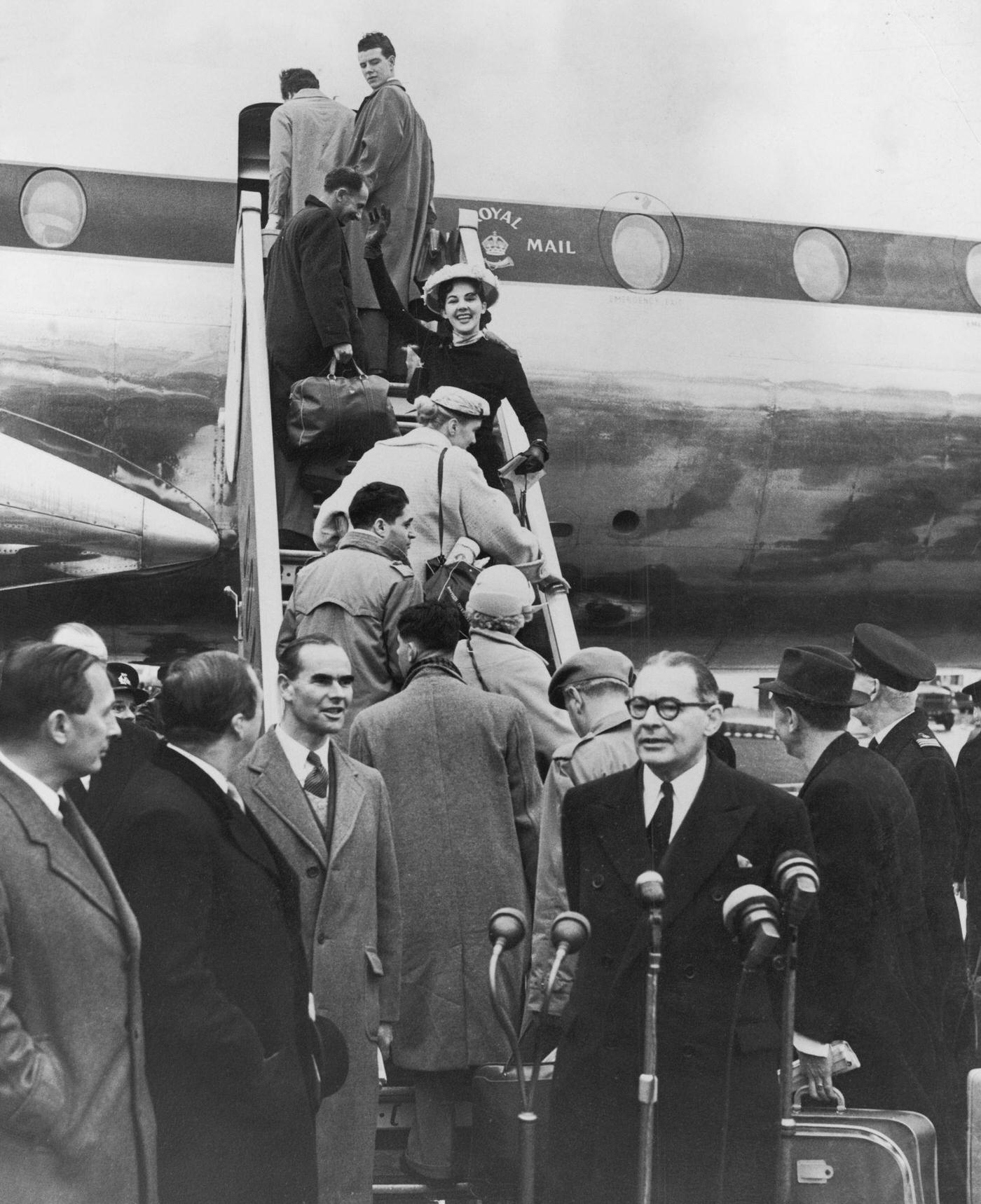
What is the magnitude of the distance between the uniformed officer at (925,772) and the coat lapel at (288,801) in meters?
1.83

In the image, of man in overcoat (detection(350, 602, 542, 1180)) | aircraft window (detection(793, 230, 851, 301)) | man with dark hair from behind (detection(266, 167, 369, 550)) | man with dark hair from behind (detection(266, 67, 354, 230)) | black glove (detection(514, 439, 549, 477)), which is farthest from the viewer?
aircraft window (detection(793, 230, 851, 301))

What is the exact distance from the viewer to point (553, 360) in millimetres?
9891

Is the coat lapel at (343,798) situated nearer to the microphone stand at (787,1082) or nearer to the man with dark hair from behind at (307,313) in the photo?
the microphone stand at (787,1082)

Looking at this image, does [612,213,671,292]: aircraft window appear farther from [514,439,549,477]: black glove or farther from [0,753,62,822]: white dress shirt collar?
[0,753,62,822]: white dress shirt collar

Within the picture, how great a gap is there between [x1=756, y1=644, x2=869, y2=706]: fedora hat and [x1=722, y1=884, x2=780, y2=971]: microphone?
3.67ft

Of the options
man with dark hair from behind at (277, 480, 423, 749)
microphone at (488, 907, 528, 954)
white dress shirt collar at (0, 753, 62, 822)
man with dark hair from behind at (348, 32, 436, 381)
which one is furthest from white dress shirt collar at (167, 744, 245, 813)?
man with dark hair from behind at (348, 32, 436, 381)

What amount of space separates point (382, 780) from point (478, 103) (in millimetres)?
7635

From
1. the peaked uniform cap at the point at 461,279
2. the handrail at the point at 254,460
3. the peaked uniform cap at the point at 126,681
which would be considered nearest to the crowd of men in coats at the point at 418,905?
the handrail at the point at 254,460

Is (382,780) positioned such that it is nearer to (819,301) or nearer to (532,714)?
(532,714)

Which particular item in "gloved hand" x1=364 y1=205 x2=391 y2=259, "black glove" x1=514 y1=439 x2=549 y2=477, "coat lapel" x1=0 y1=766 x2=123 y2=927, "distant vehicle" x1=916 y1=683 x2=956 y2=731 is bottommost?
"coat lapel" x1=0 y1=766 x2=123 y2=927

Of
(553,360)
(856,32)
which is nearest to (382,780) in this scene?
(553,360)

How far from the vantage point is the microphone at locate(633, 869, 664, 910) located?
293 cm

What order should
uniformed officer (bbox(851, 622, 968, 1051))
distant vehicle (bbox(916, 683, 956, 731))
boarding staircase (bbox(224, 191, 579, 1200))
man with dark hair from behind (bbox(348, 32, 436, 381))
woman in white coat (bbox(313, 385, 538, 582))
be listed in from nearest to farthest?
uniformed officer (bbox(851, 622, 968, 1051)), boarding staircase (bbox(224, 191, 579, 1200)), woman in white coat (bbox(313, 385, 538, 582)), man with dark hair from behind (bbox(348, 32, 436, 381)), distant vehicle (bbox(916, 683, 956, 731))

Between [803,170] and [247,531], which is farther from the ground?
[803,170]
